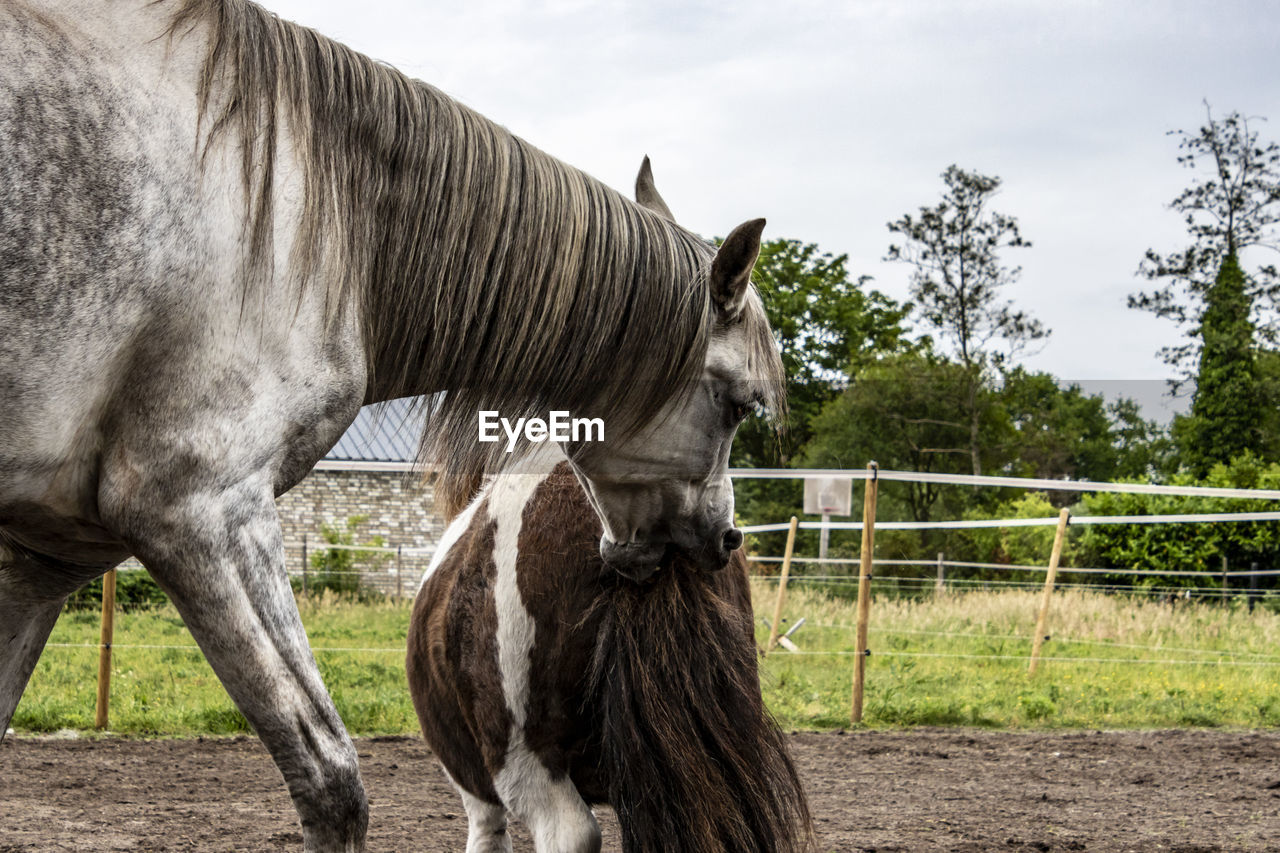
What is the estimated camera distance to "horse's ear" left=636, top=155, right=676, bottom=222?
263 centimetres

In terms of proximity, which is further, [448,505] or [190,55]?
[448,505]

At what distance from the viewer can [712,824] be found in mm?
2266

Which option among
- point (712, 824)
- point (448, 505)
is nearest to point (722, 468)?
point (712, 824)

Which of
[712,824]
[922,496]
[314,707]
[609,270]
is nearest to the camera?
[314,707]

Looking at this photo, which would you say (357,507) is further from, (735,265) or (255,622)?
(255,622)

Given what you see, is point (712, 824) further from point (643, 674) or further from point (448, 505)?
point (448, 505)

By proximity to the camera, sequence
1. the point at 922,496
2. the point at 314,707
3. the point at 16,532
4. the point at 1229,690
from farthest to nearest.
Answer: the point at 922,496 → the point at 1229,690 → the point at 16,532 → the point at 314,707

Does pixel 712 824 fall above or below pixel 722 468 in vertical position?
below

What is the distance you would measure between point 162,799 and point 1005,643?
24.2 ft

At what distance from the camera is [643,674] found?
91.1 inches

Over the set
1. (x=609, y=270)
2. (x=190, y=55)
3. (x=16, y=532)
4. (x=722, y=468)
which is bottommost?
(x=16, y=532)

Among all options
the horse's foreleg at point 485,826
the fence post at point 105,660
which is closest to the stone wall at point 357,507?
the fence post at point 105,660

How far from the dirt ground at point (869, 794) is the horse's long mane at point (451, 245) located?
219 centimetres

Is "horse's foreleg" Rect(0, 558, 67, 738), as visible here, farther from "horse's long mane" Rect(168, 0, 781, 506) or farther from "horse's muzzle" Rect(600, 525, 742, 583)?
"horse's muzzle" Rect(600, 525, 742, 583)
